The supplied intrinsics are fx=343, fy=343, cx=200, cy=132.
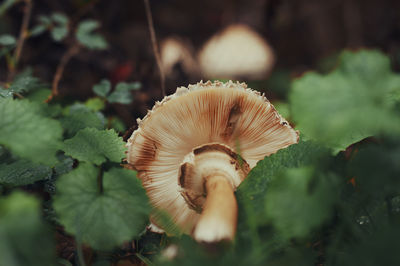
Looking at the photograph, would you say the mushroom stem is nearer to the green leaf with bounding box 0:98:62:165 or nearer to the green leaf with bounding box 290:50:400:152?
the green leaf with bounding box 290:50:400:152

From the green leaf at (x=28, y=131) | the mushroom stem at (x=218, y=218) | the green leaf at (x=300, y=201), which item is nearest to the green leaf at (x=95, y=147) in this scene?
the green leaf at (x=28, y=131)

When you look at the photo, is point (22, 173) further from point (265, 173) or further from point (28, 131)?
point (265, 173)

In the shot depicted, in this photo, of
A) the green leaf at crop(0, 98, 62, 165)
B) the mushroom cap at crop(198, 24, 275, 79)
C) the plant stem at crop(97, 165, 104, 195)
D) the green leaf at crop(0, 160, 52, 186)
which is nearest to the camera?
the green leaf at crop(0, 98, 62, 165)

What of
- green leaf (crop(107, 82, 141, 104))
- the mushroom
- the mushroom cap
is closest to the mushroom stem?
the mushroom

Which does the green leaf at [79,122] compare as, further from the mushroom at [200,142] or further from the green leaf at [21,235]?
the green leaf at [21,235]

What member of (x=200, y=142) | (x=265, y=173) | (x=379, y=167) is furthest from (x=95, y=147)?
(x=379, y=167)

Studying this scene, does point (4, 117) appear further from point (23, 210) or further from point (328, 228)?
point (328, 228)

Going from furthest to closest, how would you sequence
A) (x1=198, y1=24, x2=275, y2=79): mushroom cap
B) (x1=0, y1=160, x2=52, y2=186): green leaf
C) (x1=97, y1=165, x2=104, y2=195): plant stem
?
(x1=198, y1=24, x2=275, y2=79): mushroom cap
(x1=0, y1=160, x2=52, y2=186): green leaf
(x1=97, y1=165, x2=104, y2=195): plant stem
